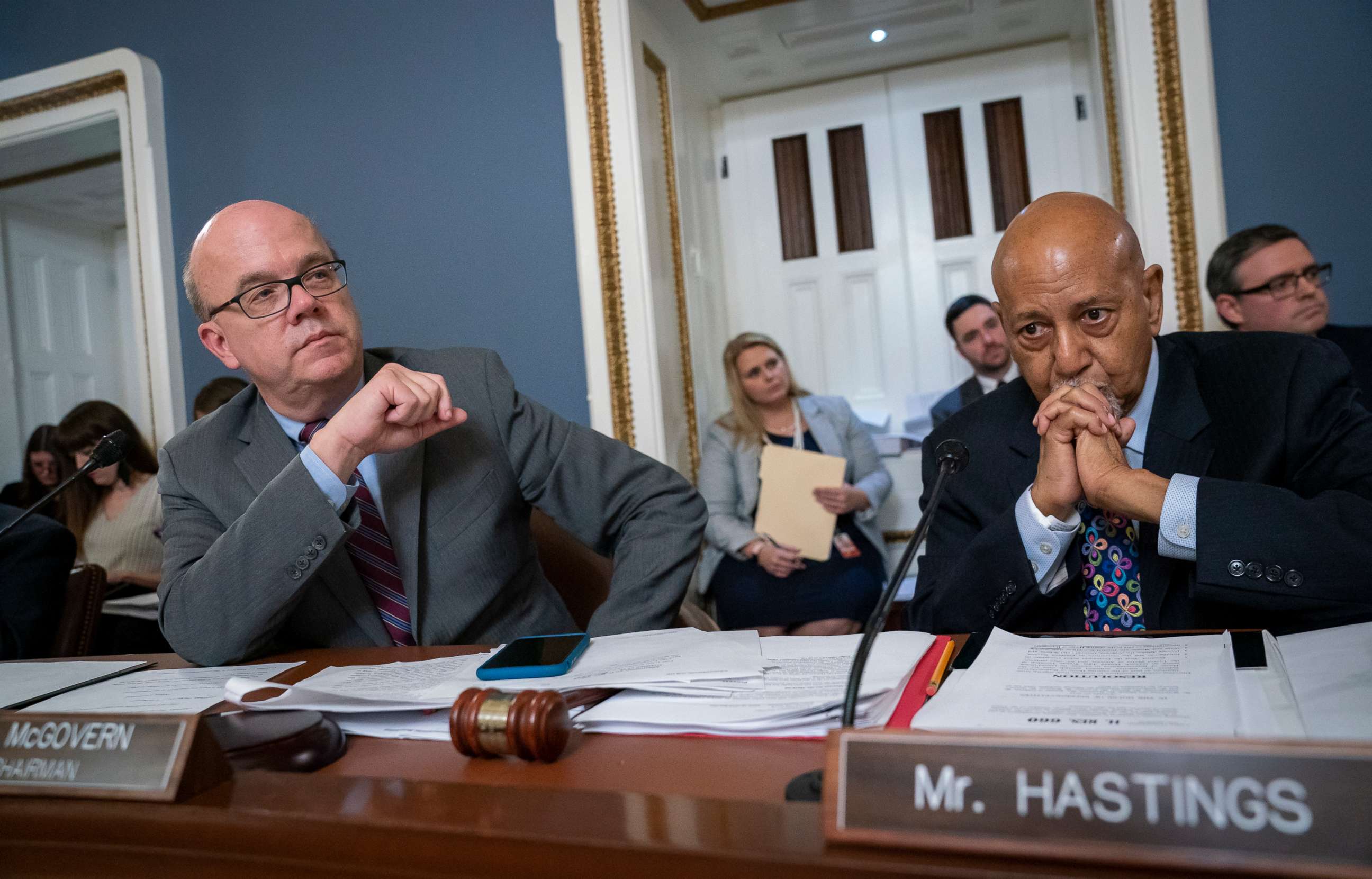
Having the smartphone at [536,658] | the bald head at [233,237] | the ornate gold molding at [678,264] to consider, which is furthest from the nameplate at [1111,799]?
the ornate gold molding at [678,264]

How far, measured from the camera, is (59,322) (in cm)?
517

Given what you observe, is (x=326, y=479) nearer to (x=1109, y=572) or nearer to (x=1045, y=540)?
(x=1045, y=540)

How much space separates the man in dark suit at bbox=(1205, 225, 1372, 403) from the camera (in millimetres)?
2490

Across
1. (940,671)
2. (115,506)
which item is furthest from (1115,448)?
(115,506)

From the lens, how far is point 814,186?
14.4ft

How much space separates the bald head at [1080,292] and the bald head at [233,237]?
1.05m

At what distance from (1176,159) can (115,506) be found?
4.01m

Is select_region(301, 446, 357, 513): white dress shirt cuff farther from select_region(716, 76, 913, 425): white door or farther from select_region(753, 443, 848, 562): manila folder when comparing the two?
select_region(716, 76, 913, 425): white door

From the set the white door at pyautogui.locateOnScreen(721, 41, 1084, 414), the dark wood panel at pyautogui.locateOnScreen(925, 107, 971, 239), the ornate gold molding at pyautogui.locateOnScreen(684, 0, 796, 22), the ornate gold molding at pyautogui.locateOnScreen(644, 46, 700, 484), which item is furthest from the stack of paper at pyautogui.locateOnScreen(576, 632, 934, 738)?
the dark wood panel at pyautogui.locateOnScreen(925, 107, 971, 239)

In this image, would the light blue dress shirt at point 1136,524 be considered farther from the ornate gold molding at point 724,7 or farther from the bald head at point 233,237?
the ornate gold molding at point 724,7

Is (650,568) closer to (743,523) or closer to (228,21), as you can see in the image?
(743,523)

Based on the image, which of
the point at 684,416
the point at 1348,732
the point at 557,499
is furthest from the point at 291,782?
the point at 684,416

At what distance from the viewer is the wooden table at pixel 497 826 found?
49cm

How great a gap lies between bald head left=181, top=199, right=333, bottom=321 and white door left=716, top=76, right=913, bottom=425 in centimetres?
316
